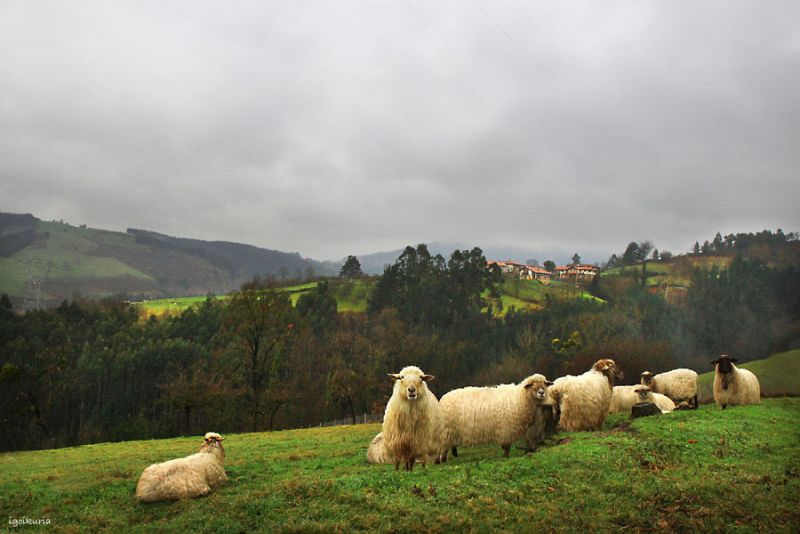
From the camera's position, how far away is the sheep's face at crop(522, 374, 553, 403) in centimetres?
1541

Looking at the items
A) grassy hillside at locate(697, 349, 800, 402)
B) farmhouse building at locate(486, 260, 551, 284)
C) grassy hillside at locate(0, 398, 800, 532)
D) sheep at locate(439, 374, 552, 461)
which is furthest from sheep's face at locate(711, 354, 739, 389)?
farmhouse building at locate(486, 260, 551, 284)

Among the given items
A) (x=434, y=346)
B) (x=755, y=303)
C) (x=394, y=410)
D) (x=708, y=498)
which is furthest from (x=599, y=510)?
(x=755, y=303)

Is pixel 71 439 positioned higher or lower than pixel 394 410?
lower

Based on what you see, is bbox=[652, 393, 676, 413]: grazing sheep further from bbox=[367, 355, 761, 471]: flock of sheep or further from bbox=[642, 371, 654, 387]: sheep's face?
bbox=[367, 355, 761, 471]: flock of sheep

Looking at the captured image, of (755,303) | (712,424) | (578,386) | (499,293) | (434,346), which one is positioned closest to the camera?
(712,424)

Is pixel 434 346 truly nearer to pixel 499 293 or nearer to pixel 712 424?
pixel 499 293

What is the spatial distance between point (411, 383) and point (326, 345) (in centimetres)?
7735

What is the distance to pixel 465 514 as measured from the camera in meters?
8.88

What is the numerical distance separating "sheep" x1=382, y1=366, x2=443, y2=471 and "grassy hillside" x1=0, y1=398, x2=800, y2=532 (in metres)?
0.94

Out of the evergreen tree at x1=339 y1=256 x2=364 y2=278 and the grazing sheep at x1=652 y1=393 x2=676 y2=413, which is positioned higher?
the evergreen tree at x1=339 y1=256 x2=364 y2=278

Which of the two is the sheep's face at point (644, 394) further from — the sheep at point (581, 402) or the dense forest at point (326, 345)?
the dense forest at point (326, 345)

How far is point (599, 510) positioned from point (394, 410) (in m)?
6.62

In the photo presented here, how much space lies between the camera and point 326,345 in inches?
3492

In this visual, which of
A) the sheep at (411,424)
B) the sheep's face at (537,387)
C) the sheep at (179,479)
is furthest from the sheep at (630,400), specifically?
the sheep at (179,479)
